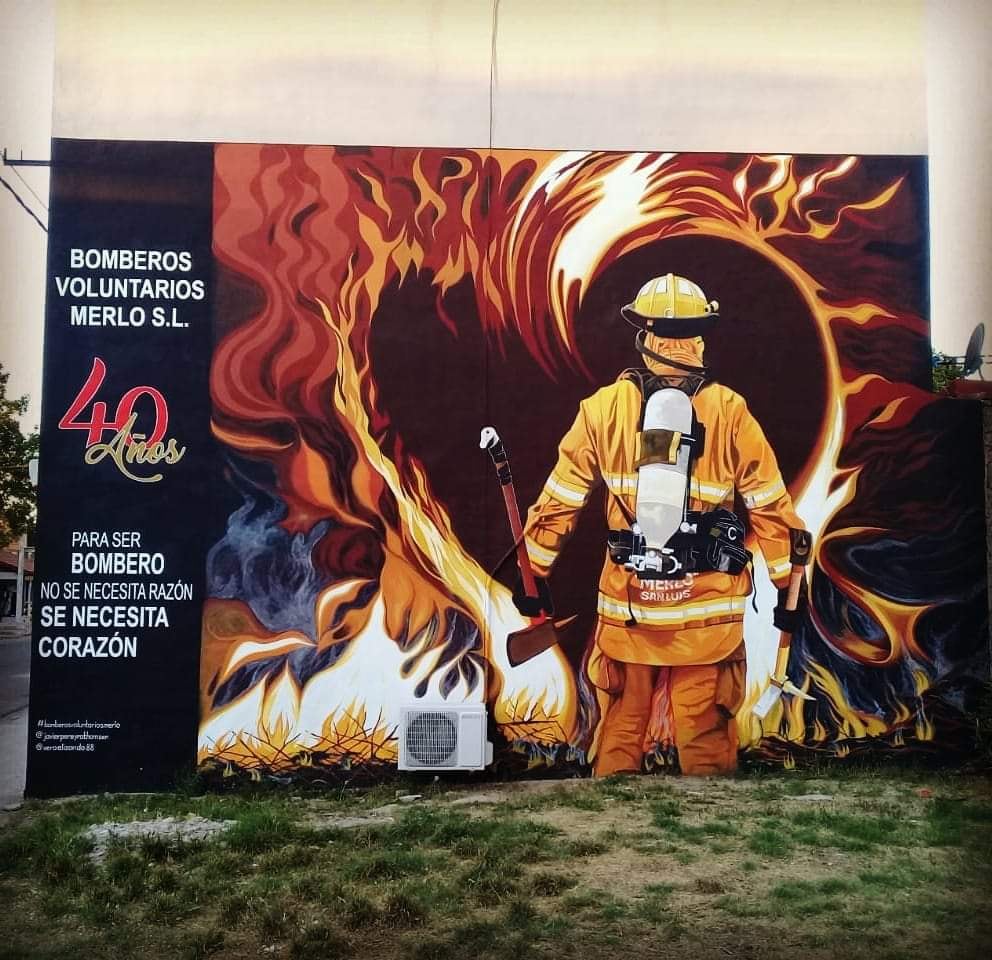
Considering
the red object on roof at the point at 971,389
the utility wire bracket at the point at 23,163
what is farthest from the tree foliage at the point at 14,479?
the red object on roof at the point at 971,389

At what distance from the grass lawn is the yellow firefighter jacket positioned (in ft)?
3.70

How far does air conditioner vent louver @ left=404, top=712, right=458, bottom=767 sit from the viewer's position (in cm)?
766

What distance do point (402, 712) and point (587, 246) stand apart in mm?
4116

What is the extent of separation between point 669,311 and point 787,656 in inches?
119

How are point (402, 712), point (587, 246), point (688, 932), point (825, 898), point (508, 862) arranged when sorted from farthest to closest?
point (587, 246), point (402, 712), point (508, 862), point (825, 898), point (688, 932)

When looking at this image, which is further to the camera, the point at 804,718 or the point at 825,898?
the point at 804,718

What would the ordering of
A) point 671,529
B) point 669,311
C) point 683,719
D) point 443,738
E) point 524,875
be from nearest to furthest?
point 524,875 < point 443,738 < point 683,719 < point 671,529 < point 669,311

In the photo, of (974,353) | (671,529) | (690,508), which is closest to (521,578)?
(671,529)

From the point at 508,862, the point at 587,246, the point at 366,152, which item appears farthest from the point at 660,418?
the point at 508,862

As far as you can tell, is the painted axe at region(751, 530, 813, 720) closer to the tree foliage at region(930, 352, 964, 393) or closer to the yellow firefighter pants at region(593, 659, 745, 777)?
the yellow firefighter pants at region(593, 659, 745, 777)

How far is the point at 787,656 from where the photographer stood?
807cm

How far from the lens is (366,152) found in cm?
812

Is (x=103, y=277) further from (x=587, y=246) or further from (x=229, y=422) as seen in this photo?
(x=587, y=246)

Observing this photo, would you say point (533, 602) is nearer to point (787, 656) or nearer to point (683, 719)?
point (683, 719)
